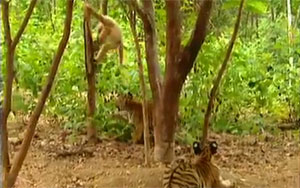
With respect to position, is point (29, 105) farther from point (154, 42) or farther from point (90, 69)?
point (154, 42)

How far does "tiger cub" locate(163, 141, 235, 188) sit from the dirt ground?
0.97 feet

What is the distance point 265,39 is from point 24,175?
14.3ft

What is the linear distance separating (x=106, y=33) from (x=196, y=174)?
123 cm

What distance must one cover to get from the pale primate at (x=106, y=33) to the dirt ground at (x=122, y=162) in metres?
0.78

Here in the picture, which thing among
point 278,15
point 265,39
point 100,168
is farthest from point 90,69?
point 278,15

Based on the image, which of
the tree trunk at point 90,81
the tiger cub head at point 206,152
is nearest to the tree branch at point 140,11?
the tree trunk at point 90,81

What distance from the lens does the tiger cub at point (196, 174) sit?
3.76 meters

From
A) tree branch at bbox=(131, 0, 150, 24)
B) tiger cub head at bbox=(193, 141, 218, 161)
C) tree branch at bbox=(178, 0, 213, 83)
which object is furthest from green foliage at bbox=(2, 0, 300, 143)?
tiger cub head at bbox=(193, 141, 218, 161)

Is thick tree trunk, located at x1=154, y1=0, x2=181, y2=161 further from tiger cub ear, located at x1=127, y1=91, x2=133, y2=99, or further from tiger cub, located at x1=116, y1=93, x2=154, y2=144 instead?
tiger cub ear, located at x1=127, y1=91, x2=133, y2=99

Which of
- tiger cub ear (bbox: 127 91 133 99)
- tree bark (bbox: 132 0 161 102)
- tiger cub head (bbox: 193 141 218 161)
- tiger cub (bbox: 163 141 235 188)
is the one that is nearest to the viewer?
tiger cub (bbox: 163 141 235 188)

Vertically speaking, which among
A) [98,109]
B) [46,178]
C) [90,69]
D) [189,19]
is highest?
[189,19]

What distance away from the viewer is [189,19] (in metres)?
4.98

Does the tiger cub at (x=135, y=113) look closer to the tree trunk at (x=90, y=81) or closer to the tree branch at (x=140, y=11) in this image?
the tree trunk at (x=90, y=81)

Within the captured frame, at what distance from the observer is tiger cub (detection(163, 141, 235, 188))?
3.76 meters
